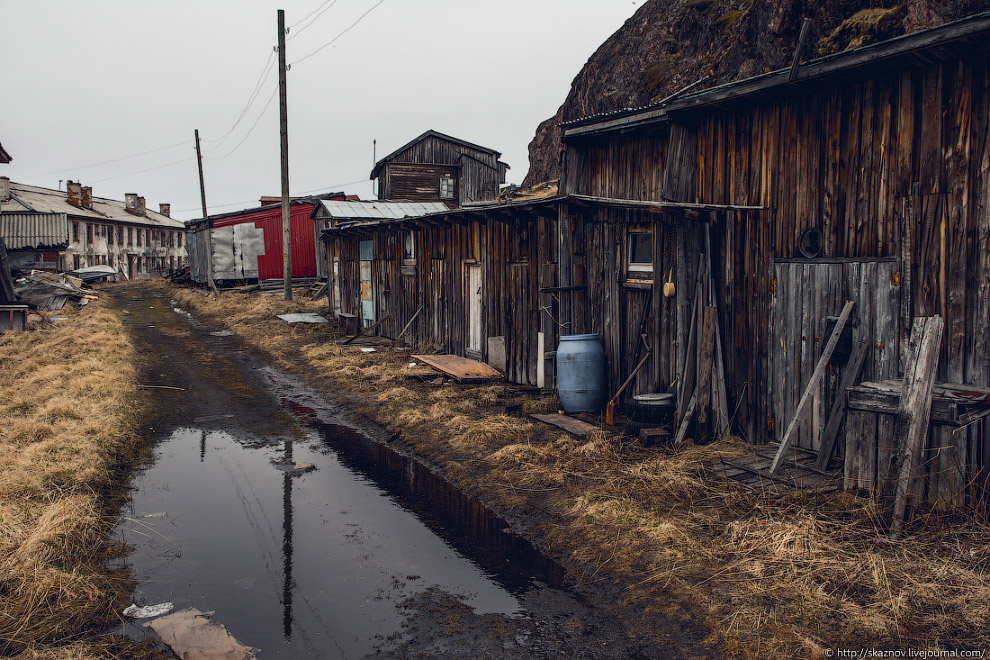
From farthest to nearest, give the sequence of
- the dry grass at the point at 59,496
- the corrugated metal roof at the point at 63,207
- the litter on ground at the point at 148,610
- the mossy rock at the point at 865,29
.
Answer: the corrugated metal roof at the point at 63,207 → the mossy rock at the point at 865,29 → the litter on ground at the point at 148,610 → the dry grass at the point at 59,496

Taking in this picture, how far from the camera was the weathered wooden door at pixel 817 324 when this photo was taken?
20.1 ft

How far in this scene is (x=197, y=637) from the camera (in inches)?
162

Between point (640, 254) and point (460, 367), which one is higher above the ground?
point (640, 254)

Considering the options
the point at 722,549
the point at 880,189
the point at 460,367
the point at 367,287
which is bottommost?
the point at 722,549

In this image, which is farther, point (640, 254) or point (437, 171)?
point (437, 171)

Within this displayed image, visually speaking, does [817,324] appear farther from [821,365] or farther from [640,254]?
[640,254]

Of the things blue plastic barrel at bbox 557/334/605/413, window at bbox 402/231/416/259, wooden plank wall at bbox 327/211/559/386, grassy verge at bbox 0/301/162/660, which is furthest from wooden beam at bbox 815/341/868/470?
window at bbox 402/231/416/259

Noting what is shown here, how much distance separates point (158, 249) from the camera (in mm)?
58281

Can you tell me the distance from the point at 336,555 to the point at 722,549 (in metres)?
3.11

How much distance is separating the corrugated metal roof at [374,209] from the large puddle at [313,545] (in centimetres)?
1731

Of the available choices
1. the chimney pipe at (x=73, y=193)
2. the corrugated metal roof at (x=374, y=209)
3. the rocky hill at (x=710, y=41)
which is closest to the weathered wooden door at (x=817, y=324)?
the rocky hill at (x=710, y=41)

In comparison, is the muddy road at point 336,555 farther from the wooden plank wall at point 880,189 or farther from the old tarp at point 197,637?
the wooden plank wall at point 880,189

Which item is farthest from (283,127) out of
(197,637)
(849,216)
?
(197,637)

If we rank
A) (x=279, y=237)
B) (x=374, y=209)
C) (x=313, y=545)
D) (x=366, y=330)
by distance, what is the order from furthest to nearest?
(x=279, y=237), (x=374, y=209), (x=366, y=330), (x=313, y=545)
